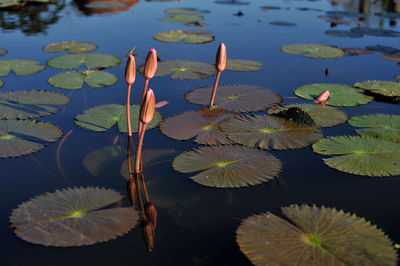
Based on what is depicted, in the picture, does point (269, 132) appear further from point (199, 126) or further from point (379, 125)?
point (379, 125)

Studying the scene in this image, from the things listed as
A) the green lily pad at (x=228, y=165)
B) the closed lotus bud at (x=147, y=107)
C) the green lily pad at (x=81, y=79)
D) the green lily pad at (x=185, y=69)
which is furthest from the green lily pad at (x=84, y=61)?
the closed lotus bud at (x=147, y=107)

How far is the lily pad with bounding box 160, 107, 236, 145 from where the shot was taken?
9.89 ft

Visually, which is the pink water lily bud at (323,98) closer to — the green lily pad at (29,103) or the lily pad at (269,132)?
the lily pad at (269,132)

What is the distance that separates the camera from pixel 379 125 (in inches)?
127

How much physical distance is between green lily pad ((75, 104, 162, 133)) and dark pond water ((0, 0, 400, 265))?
68mm

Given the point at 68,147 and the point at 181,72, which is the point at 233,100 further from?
the point at 68,147

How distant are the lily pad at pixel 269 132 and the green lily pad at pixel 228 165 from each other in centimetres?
16

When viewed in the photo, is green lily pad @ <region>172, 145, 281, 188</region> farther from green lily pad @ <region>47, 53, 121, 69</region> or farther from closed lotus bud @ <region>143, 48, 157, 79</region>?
green lily pad @ <region>47, 53, 121, 69</region>

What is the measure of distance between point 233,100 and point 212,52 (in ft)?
6.23

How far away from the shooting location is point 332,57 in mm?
5168

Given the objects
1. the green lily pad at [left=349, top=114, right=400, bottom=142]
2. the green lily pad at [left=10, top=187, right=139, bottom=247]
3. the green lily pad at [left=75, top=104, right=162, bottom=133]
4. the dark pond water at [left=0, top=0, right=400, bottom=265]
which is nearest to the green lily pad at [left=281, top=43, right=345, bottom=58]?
the dark pond water at [left=0, top=0, right=400, bottom=265]

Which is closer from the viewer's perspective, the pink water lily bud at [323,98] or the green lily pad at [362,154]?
the green lily pad at [362,154]

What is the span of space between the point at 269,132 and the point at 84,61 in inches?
105

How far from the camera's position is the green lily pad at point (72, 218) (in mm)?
1941
